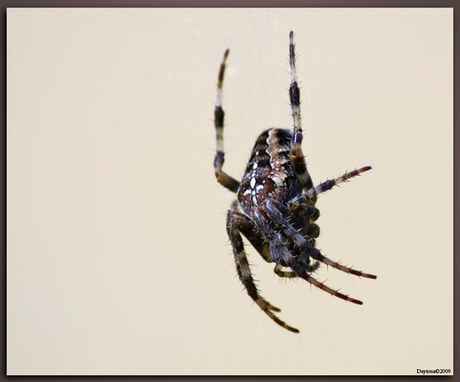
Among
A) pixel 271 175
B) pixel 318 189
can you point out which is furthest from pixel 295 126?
pixel 318 189

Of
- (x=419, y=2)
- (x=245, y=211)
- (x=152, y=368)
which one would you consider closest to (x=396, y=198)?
(x=245, y=211)

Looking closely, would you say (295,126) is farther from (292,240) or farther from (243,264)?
(243,264)

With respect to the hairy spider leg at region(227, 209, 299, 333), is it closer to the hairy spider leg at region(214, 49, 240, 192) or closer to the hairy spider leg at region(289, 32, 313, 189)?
the hairy spider leg at region(289, 32, 313, 189)

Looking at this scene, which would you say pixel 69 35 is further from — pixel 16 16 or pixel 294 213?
pixel 294 213

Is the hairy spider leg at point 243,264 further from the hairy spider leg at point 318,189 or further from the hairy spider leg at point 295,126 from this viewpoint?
the hairy spider leg at point 295,126

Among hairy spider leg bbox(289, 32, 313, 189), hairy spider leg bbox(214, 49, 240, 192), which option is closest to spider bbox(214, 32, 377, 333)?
hairy spider leg bbox(289, 32, 313, 189)

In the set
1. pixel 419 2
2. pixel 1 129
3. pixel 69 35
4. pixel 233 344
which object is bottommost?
pixel 233 344
